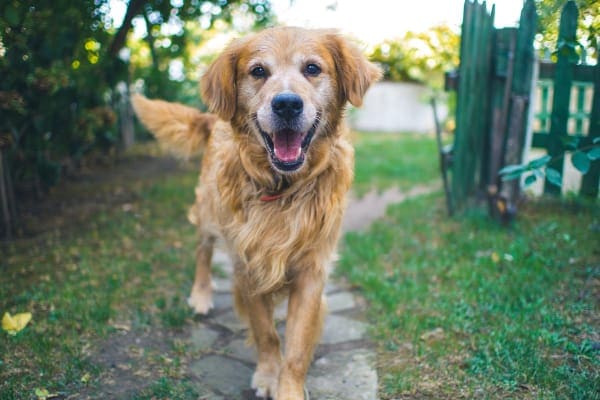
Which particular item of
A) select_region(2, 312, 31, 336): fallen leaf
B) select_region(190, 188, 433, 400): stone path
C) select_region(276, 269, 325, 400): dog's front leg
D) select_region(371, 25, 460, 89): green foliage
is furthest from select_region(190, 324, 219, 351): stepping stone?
select_region(371, 25, 460, 89): green foliage

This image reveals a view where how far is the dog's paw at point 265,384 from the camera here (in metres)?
2.55

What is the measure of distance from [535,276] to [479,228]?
1029 mm

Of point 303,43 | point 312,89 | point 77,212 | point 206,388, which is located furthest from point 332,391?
point 77,212

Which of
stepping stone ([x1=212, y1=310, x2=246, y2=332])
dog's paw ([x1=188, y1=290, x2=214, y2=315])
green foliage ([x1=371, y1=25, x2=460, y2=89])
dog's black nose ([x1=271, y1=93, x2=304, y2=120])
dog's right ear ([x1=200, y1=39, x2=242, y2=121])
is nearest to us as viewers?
dog's black nose ([x1=271, y1=93, x2=304, y2=120])

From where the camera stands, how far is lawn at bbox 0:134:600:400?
8.18ft

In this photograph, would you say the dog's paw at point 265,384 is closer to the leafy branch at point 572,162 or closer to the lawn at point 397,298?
the lawn at point 397,298

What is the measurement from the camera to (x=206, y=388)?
2.56 metres

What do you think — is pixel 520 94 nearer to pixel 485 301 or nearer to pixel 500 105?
pixel 500 105

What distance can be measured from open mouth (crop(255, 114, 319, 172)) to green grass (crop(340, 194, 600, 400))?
1126 millimetres

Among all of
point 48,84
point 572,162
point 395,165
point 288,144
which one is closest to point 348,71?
point 288,144

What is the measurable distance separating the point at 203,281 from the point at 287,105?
64.1 inches

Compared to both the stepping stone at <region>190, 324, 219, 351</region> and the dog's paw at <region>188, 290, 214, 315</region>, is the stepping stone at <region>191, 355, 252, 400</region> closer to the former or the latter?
the stepping stone at <region>190, 324, 219, 351</region>

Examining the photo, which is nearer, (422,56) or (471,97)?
(471,97)

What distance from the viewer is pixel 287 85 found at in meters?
2.46
